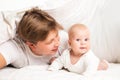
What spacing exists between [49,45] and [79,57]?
0.14 meters

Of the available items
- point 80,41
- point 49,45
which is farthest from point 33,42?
point 80,41

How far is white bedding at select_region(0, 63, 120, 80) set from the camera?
44.8 inches

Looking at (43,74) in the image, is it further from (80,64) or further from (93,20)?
(93,20)

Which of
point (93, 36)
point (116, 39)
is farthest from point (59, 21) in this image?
point (116, 39)

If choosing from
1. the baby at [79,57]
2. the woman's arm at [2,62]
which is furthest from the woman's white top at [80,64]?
the woman's arm at [2,62]

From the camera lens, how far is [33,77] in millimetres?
1146

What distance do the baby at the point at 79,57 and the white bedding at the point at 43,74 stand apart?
0.04m

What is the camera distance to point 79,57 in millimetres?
1237

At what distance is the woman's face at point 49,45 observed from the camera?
1.23 metres

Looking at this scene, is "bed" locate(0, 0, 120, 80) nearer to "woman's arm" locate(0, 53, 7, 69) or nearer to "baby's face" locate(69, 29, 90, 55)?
"woman's arm" locate(0, 53, 7, 69)

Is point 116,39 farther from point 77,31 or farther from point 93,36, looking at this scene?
point 77,31

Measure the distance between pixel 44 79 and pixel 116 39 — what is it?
0.43 meters

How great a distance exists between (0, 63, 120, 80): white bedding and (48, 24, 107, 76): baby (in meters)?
0.04

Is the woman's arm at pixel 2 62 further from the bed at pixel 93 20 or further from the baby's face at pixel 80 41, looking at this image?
the baby's face at pixel 80 41
